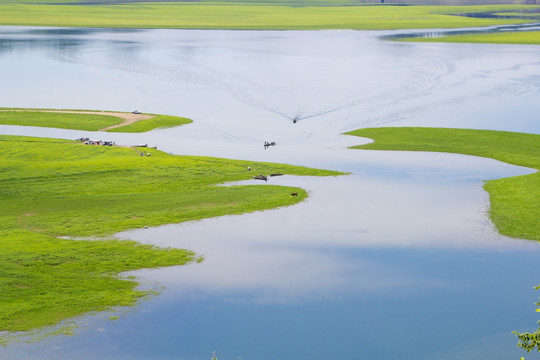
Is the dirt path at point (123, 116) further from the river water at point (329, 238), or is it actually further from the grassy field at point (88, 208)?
the grassy field at point (88, 208)

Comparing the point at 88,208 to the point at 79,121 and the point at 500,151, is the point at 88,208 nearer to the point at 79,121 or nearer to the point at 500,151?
the point at 79,121

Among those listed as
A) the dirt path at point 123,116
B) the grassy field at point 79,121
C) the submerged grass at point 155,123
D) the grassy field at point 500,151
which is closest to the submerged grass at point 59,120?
the grassy field at point 79,121

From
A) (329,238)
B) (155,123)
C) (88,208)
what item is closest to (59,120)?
(155,123)

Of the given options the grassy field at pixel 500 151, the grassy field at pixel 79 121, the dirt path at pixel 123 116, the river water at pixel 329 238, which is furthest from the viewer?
the dirt path at pixel 123 116

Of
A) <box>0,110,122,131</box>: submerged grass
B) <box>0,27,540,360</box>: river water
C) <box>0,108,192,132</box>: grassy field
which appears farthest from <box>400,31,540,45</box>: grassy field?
<box>0,110,122,131</box>: submerged grass

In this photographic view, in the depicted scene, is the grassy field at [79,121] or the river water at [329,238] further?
the grassy field at [79,121]

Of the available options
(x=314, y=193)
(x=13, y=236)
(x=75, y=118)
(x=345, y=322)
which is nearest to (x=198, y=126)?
(x=75, y=118)
